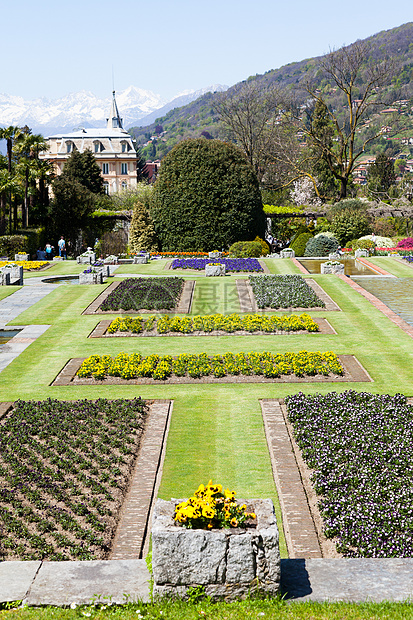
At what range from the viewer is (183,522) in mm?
5711

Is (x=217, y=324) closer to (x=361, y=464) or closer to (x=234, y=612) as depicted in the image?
(x=361, y=464)

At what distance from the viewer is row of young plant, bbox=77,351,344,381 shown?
15.1m

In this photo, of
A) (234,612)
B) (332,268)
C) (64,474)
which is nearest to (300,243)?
(332,268)

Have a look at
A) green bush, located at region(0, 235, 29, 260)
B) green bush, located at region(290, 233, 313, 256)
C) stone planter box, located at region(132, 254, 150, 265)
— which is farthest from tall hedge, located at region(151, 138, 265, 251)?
green bush, located at region(0, 235, 29, 260)

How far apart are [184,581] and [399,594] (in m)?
1.93

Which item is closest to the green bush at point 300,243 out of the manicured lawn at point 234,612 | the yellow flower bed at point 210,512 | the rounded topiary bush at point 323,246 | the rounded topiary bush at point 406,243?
the rounded topiary bush at point 323,246

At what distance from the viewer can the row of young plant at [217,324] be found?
19406 mm

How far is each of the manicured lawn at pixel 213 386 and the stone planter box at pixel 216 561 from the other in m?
0.35

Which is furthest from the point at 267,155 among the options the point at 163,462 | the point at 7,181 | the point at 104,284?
the point at 163,462

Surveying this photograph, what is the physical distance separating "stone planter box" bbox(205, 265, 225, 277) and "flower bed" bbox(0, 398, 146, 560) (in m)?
15.7

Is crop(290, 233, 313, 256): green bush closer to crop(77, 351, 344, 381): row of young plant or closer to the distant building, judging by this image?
crop(77, 351, 344, 381): row of young plant

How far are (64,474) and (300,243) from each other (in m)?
32.2

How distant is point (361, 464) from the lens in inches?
380

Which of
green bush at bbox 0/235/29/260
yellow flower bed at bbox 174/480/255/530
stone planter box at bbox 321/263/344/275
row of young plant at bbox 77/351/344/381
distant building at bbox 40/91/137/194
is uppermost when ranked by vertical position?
distant building at bbox 40/91/137/194
